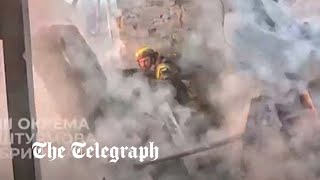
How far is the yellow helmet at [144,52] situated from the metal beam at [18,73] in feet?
0.74

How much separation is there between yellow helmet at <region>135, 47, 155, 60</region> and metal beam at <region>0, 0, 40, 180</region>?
225mm

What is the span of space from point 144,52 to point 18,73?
265mm

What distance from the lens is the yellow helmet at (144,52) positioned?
1005mm

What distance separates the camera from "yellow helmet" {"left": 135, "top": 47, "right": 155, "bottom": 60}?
39.6 inches

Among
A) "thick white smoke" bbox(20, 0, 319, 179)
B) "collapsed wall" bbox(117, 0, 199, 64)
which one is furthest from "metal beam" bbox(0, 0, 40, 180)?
"collapsed wall" bbox(117, 0, 199, 64)

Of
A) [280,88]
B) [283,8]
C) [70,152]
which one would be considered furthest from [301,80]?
[70,152]

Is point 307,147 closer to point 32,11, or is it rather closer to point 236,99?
point 236,99

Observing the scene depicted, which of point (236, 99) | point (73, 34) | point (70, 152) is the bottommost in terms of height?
point (70, 152)

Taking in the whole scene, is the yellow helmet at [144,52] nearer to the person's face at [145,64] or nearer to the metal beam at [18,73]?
the person's face at [145,64]

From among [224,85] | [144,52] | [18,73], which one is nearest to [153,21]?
[144,52]

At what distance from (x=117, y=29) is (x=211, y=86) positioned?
23 cm

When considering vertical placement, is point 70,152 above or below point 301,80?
below

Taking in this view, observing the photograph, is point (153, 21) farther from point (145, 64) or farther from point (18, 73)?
point (18, 73)

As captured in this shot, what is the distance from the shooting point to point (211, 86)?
101 centimetres
